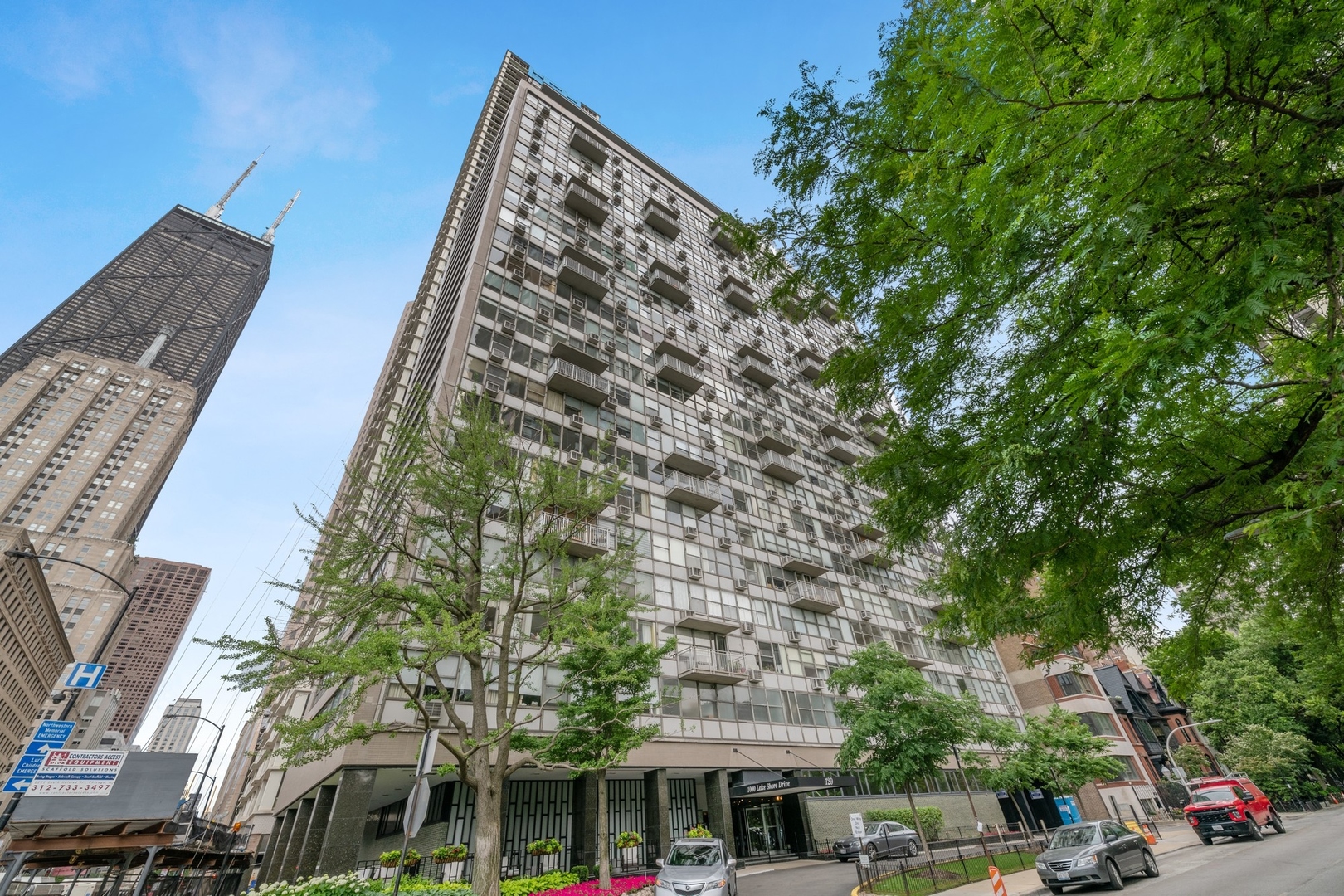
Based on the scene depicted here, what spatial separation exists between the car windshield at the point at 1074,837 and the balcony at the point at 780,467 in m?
25.6

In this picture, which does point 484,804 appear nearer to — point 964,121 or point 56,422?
point 964,121

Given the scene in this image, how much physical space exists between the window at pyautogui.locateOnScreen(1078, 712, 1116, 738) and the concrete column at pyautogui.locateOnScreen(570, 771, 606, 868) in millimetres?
40032

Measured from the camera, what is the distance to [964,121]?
13.8 feet

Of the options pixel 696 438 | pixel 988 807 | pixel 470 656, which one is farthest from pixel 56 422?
pixel 988 807

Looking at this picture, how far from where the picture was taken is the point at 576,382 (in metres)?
30.5

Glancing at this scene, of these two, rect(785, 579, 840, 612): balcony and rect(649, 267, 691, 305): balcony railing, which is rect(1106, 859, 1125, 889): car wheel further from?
rect(649, 267, 691, 305): balcony railing

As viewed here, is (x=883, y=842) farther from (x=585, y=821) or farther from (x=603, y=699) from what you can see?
(x=603, y=699)

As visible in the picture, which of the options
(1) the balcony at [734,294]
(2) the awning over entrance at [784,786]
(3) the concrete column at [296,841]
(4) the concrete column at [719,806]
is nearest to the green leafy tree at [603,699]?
(4) the concrete column at [719,806]

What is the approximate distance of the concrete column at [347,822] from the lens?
1702 centimetres

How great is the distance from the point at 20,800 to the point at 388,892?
9559mm

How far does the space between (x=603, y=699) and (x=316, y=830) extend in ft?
40.2

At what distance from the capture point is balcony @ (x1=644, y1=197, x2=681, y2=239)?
46.1 metres

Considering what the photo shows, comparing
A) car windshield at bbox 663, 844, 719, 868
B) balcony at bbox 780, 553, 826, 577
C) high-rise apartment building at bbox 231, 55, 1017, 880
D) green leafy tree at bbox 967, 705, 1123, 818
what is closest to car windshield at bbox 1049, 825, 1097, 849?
high-rise apartment building at bbox 231, 55, 1017, 880

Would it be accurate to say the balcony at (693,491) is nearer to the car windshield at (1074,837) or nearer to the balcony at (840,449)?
the balcony at (840,449)
